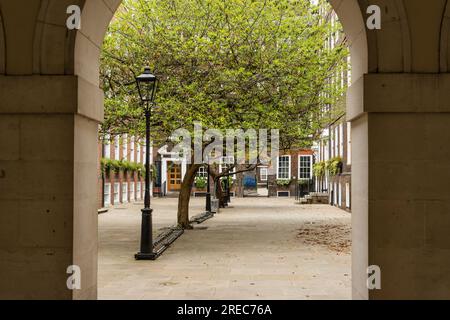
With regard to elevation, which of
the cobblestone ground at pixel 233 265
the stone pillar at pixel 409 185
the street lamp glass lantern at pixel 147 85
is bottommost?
the cobblestone ground at pixel 233 265

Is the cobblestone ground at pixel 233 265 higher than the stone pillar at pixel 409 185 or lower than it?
lower

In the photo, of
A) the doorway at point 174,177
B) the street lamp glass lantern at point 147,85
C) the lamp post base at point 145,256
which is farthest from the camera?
the doorway at point 174,177

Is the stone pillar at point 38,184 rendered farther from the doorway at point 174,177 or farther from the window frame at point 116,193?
the doorway at point 174,177

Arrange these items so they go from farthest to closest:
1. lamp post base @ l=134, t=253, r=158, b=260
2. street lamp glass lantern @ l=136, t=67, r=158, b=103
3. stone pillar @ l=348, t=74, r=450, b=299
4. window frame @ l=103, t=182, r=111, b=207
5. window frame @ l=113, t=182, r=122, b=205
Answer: window frame @ l=113, t=182, r=122, b=205 → window frame @ l=103, t=182, r=111, b=207 → street lamp glass lantern @ l=136, t=67, r=158, b=103 → lamp post base @ l=134, t=253, r=158, b=260 → stone pillar @ l=348, t=74, r=450, b=299

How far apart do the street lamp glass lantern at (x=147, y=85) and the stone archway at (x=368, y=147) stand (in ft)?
26.9

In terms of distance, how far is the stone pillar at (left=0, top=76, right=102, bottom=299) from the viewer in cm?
540

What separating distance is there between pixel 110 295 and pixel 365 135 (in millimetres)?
5237

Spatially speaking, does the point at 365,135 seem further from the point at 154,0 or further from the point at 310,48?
the point at 154,0

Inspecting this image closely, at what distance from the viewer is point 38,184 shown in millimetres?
5445

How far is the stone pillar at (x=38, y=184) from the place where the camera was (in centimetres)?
540

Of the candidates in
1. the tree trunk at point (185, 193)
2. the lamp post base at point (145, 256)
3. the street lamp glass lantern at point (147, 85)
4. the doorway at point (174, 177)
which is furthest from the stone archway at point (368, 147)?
the doorway at point (174, 177)

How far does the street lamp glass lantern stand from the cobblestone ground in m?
4.12

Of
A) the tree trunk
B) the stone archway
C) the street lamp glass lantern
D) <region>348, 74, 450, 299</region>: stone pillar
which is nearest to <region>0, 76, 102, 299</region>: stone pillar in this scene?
the stone archway

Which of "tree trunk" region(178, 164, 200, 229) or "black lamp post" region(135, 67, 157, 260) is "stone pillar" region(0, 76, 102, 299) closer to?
"black lamp post" region(135, 67, 157, 260)
